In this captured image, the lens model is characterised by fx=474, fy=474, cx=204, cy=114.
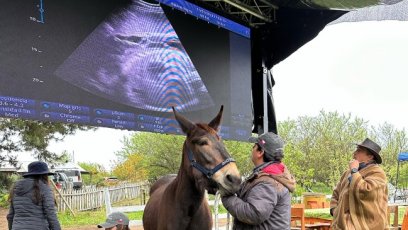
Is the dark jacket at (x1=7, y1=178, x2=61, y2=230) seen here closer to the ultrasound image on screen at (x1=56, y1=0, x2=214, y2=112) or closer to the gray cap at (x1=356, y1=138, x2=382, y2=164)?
the ultrasound image on screen at (x1=56, y1=0, x2=214, y2=112)

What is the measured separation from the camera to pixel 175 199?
3975 millimetres

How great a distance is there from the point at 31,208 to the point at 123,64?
3093 millimetres

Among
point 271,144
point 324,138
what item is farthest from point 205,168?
point 324,138

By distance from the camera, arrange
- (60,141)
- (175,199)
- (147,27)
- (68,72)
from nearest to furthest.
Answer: (175,199) < (68,72) < (147,27) < (60,141)

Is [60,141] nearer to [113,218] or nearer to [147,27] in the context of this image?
[147,27]

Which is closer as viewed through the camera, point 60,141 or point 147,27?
point 147,27

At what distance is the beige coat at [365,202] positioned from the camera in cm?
426

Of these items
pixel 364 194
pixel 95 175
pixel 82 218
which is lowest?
pixel 82 218

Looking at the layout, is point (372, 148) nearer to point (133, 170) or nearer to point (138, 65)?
point (138, 65)

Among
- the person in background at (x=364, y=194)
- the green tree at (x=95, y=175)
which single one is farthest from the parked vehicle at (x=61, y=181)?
the person in background at (x=364, y=194)

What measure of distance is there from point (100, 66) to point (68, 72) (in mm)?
536

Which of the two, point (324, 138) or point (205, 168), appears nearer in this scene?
point (205, 168)

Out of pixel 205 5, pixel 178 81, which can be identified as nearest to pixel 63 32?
pixel 178 81

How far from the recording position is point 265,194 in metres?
2.93
